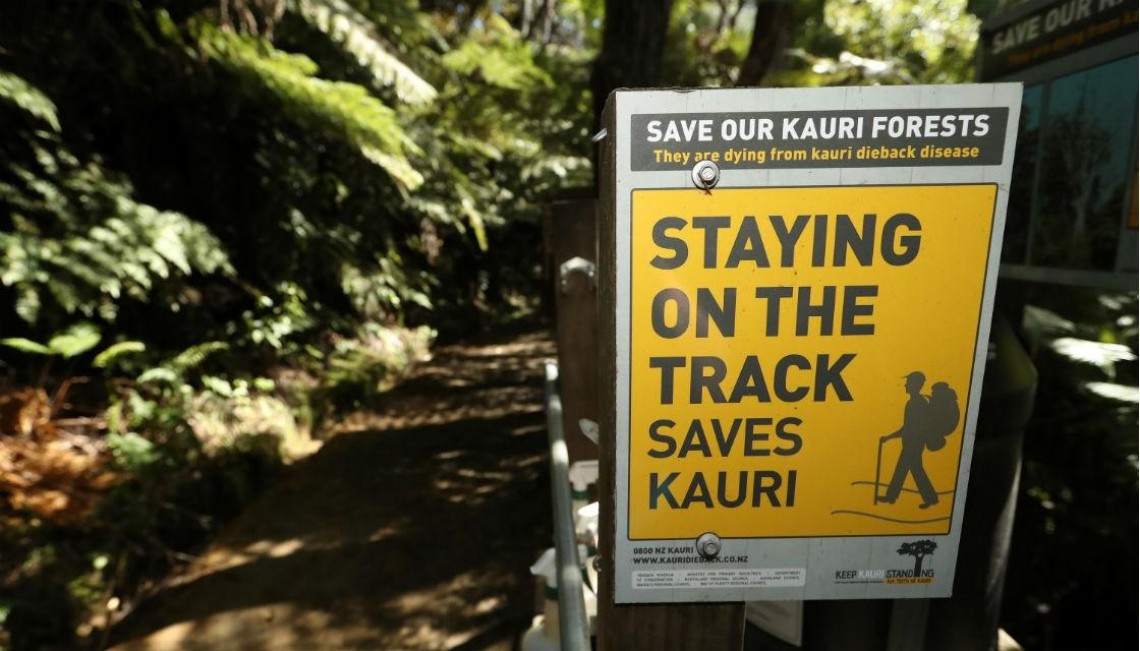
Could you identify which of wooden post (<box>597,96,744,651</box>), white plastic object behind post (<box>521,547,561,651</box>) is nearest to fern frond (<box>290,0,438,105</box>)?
white plastic object behind post (<box>521,547,561,651</box>)

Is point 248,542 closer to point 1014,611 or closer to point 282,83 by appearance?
point 282,83

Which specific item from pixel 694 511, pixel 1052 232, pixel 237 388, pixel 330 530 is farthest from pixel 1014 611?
pixel 237 388

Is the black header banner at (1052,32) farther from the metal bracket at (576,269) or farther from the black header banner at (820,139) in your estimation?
the metal bracket at (576,269)

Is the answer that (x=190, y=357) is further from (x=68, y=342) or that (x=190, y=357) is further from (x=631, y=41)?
(x=631, y=41)

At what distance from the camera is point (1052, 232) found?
83.0 inches

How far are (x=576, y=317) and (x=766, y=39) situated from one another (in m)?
5.40

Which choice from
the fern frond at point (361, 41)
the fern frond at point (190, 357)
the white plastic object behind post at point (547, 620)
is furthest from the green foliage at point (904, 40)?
the fern frond at point (190, 357)

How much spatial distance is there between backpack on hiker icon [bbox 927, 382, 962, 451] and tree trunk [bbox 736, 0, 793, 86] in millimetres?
6303

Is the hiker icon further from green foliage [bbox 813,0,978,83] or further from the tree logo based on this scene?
green foliage [bbox 813,0,978,83]

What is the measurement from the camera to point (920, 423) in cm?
108

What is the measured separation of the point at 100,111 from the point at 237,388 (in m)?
2.38

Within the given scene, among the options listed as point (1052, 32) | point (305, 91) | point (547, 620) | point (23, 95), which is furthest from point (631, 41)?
point (547, 620)

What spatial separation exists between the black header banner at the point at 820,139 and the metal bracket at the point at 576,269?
1405 mm

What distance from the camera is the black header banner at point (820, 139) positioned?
3.21ft
